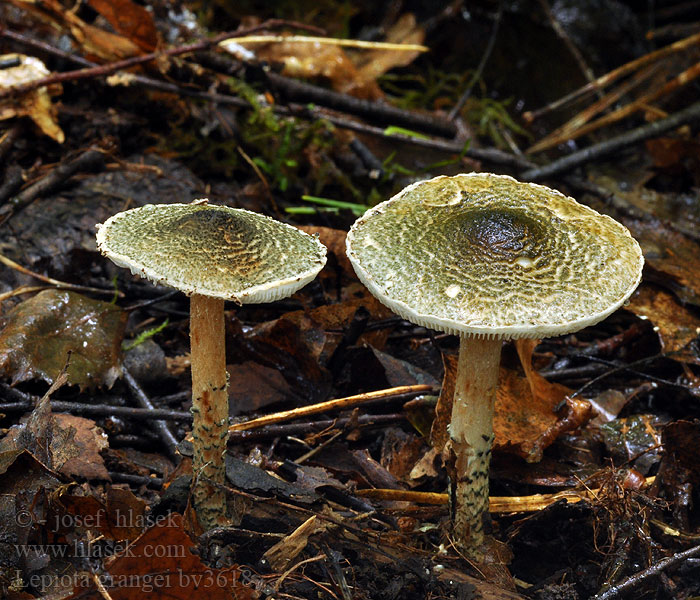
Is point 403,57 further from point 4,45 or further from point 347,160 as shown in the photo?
point 4,45

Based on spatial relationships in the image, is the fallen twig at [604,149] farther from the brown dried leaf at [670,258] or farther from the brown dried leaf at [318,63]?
the brown dried leaf at [318,63]

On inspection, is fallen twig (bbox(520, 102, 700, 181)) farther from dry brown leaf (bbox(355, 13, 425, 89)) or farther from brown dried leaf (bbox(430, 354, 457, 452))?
brown dried leaf (bbox(430, 354, 457, 452))

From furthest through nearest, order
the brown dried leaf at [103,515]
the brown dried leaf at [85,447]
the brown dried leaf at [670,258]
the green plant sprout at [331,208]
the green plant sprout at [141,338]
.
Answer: the green plant sprout at [331,208]
the brown dried leaf at [670,258]
the green plant sprout at [141,338]
the brown dried leaf at [85,447]
the brown dried leaf at [103,515]

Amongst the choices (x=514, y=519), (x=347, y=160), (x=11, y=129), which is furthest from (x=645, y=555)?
(x=11, y=129)

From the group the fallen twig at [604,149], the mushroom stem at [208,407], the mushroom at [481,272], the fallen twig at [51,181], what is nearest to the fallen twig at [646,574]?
the mushroom at [481,272]

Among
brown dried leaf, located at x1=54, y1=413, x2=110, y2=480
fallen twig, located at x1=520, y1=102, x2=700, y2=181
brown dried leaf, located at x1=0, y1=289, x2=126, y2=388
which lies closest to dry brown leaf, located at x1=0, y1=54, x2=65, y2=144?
brown dried leaf, located at x1=0, y1=289, x2=126, y2=388

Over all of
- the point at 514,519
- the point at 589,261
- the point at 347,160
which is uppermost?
the point at 589,261
